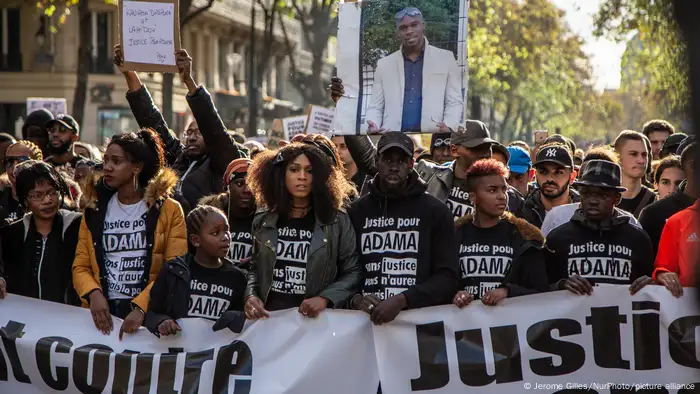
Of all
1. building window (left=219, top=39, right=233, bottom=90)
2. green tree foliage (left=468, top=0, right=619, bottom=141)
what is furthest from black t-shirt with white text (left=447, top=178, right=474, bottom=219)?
building window (left=219, top=39, right=233, bottom=90)

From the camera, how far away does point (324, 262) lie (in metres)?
5.31

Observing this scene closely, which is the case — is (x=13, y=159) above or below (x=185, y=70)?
below

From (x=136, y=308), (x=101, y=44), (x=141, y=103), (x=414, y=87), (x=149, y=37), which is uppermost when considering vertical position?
(x=101, y=44)

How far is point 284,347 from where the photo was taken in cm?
545

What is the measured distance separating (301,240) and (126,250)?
961 mm

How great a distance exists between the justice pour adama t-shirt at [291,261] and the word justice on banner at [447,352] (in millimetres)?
99

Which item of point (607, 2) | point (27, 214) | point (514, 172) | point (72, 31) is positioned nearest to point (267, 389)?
point (27, 214)

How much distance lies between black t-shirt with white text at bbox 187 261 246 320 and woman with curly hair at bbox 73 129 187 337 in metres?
0.18

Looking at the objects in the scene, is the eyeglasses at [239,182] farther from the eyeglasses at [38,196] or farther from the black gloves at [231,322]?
the eyeglasses at [38,196]

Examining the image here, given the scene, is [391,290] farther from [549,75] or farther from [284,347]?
[549,75]

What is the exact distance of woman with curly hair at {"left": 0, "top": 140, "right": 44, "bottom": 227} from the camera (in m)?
6.73

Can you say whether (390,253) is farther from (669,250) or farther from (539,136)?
(539,136)

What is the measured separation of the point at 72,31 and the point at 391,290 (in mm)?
33786

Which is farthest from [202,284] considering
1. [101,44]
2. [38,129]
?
[101,44]
